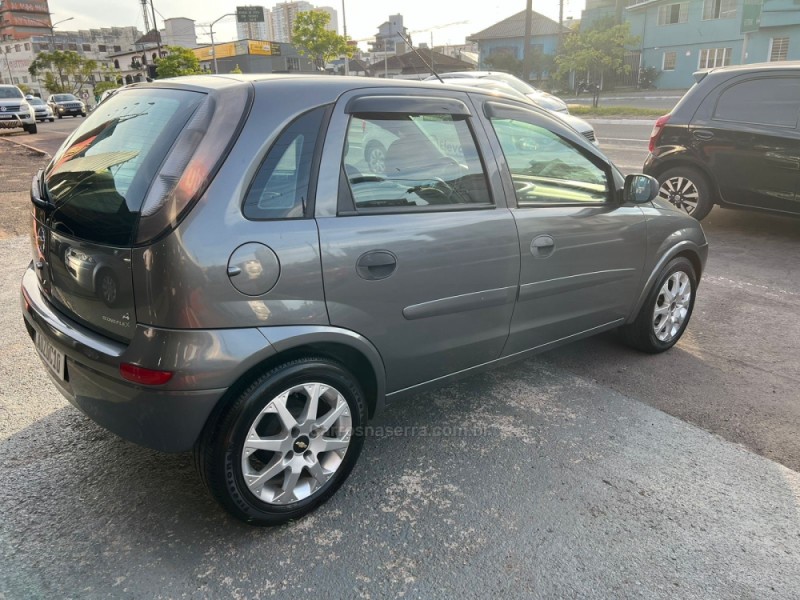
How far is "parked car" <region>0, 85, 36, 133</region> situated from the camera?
73.9 ft

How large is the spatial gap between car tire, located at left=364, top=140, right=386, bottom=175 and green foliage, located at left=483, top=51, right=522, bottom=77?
180 feet

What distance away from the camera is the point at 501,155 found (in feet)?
10.0

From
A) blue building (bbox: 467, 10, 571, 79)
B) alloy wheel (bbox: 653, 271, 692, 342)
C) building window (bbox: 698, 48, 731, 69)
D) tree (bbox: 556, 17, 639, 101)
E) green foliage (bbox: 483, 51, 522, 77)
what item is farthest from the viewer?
blue building (bbox: 467, 10, 571, 79)

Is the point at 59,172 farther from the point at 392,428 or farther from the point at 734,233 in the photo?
the point at 734,233

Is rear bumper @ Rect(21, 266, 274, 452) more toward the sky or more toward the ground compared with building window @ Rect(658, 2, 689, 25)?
more toward the ground

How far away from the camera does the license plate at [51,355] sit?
8.34ft

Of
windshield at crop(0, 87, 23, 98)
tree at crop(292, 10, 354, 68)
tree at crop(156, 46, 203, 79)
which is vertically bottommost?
windshield at crop(0, 87, 23, 98)

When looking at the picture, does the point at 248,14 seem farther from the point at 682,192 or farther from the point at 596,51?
the point at 682,192

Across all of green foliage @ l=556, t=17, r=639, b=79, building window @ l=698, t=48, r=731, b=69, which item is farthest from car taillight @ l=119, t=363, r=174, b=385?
building window @ l=698, t=48, r=731, b=69

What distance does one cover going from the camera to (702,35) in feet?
137

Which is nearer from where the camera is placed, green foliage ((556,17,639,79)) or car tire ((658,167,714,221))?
car tire ((658,167,714,221))

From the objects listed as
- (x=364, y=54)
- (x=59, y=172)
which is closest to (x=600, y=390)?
(x=59, y=172)

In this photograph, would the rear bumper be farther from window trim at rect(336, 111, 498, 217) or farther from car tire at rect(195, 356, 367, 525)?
window trim at rect(336, 111, 498, 217)

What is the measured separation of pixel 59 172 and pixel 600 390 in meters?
3.04
